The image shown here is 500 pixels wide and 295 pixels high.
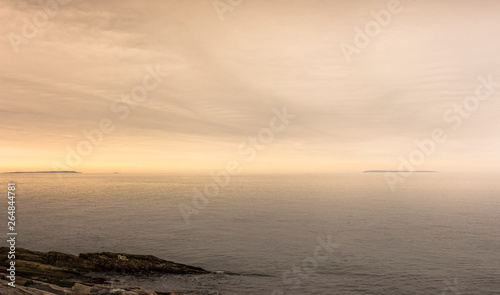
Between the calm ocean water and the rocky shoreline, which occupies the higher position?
the calm ocean water

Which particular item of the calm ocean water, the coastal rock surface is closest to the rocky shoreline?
the coastal rock surface

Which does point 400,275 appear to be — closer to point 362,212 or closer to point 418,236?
point 418,236

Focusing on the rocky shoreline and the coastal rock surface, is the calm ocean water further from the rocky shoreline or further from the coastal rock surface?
the coastal rock surface

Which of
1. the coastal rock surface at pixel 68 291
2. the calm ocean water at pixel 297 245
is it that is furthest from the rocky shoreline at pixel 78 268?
the calm ocean water at pixel 297 245

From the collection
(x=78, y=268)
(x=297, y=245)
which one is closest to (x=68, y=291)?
(x=78, y=268)

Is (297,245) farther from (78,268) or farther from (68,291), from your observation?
(68,291)

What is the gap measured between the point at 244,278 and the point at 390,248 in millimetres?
26719

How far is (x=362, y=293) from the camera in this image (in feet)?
108

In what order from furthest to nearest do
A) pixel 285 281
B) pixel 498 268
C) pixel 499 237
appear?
pixel 499 237 < pixel 498 268 < pixel 285 281

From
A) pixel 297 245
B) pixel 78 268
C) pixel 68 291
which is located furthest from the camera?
pixel 297 245

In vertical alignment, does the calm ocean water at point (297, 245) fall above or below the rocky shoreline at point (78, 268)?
above

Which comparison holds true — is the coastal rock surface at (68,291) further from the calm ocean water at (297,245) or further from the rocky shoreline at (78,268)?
the calm ocean water at (297,245)

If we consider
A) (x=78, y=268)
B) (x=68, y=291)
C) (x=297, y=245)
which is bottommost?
(x=78, y=268)

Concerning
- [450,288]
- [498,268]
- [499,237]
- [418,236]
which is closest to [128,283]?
[450,288]
